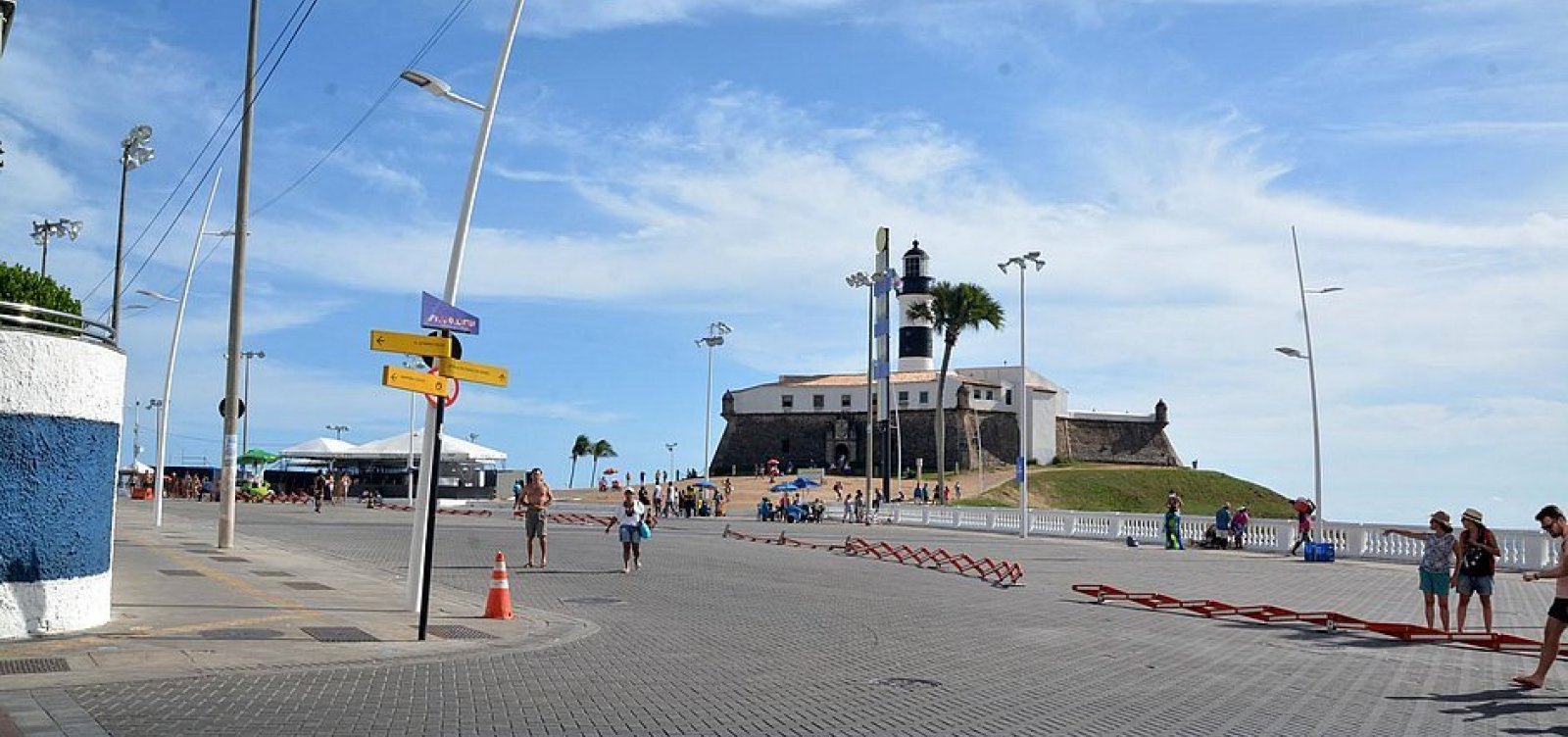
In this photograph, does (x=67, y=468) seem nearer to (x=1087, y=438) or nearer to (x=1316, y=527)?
(x=1316, y=527)

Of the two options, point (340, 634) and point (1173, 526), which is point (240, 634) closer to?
point (340, 634)

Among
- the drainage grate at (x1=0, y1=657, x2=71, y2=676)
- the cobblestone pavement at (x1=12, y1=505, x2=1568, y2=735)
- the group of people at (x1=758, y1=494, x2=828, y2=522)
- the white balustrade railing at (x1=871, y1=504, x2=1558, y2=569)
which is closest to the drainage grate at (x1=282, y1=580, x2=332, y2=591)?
the cobblestone pavement at (x1=12, y1=505, x2=1568, y2=735)

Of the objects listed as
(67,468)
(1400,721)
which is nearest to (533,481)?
(67,468)

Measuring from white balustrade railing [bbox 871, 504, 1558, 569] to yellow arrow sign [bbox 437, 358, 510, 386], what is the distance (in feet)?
53.8

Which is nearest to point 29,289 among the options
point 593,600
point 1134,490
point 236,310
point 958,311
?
point 236,310

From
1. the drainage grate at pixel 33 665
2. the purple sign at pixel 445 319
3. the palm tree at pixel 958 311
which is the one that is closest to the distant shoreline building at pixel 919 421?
the palm tree at pixel 958 311

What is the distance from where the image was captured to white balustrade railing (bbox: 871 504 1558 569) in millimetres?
29641

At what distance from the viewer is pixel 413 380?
44.7ft

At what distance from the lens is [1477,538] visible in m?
15.1

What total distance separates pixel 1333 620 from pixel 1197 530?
2534 cm

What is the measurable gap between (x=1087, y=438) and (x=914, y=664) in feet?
336

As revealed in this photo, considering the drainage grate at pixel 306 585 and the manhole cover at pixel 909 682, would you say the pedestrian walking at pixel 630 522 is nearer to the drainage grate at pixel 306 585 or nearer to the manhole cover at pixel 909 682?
the drainage grate at pixel 306 585

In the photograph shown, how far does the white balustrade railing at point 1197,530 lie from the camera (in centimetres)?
2964

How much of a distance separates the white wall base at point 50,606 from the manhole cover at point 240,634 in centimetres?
109
